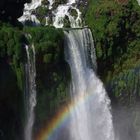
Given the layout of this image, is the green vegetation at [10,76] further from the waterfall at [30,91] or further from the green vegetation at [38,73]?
→ the waterfall at [30,91]

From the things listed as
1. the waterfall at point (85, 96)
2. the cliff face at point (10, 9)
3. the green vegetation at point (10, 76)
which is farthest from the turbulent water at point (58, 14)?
the green vegetation at point (10, 76)

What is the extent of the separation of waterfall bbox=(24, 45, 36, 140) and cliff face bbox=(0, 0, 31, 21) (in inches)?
134

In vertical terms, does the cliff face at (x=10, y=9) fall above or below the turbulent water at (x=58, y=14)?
above

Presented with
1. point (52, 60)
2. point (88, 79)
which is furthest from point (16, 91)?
point (88, 79)

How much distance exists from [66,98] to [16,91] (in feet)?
13.6

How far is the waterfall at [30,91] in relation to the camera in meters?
36.0

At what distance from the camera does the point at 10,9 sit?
3869cm

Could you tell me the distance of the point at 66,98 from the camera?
38750 millimetres

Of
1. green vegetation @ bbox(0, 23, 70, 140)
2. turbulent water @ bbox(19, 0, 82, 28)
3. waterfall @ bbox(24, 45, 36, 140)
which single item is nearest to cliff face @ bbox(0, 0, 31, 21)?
green vegetation @ bbox(0, 23, 70, 140)

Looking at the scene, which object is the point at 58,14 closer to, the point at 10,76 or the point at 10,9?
the point at 10,9

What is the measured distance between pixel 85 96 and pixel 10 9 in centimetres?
690

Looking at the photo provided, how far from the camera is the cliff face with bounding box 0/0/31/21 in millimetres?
38312

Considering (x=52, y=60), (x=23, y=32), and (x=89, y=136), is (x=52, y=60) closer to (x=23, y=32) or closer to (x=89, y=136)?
Result: (x=23, y=32)

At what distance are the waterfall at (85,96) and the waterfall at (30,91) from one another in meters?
3.28
